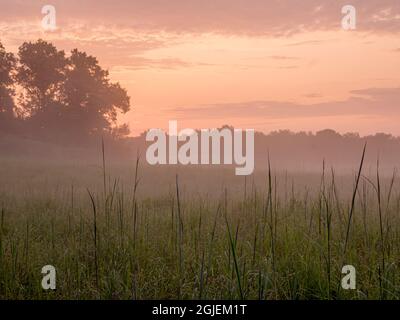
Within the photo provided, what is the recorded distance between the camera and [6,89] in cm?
3706

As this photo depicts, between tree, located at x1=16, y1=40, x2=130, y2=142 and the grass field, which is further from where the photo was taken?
tree, located at x1=16, y1=40, x2=130, y2=142

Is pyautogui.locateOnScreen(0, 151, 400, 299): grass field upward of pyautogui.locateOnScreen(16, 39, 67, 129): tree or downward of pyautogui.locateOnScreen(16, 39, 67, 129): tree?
downward

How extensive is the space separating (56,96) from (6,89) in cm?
400

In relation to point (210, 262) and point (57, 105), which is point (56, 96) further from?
point (210, 262)

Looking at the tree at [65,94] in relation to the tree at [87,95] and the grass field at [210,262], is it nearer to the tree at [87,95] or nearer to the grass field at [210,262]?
the tree at [87,95]

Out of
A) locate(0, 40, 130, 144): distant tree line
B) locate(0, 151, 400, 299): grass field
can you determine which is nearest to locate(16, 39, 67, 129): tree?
locate(0, 40, 130, 144): distant tree line

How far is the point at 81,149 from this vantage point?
38.1 m

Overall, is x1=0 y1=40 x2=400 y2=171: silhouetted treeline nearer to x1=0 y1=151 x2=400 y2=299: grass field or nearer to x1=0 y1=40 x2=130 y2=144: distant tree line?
x1=0 y1=40 x2=130 y2=144: distant tree line

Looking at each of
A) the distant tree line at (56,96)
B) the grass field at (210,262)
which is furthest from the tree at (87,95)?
the grass field at (210,262)

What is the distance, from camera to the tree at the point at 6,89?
3528cm

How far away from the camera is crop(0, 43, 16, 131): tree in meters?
35.3
